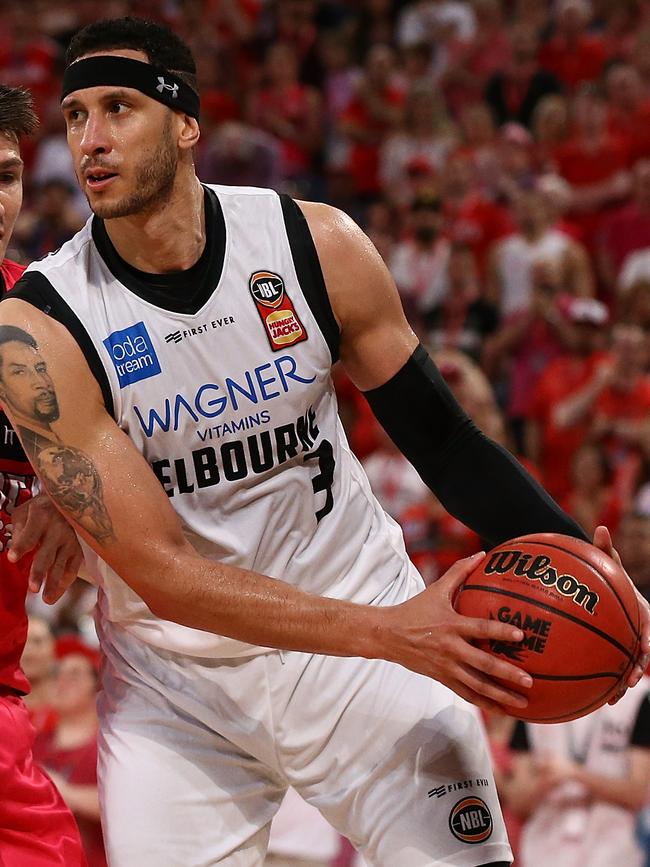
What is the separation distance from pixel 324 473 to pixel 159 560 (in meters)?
0.59

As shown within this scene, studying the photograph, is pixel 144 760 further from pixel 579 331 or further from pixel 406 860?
pixel 579 331

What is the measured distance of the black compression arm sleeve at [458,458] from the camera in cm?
331

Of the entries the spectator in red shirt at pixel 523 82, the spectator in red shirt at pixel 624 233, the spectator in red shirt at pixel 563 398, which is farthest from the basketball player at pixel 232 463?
the spectator in red shirt at pixel 523 82

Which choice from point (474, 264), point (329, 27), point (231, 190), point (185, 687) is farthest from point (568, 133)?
point (185, 687)

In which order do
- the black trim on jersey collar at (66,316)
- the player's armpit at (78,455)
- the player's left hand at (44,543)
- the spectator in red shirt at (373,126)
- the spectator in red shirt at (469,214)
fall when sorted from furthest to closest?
the spectator in red shirt at (373,126), the spectator in red shirt at (469,214), the player's left hand at (44,543), the black trim on jersey collar at (66,316), the player's armpit at (78,455)

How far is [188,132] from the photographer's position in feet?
10.8

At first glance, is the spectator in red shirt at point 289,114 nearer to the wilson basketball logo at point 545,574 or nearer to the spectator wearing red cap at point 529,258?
the spectator wearing red cap at point 529,258

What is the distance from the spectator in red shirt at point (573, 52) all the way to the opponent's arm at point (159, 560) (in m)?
8.55

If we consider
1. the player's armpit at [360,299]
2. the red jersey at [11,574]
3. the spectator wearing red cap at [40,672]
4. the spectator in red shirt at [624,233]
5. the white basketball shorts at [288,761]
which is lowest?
the spectator wearing red cap at [40,672]

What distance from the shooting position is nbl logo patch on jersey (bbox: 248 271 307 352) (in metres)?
3.18

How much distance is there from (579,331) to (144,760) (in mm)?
5523

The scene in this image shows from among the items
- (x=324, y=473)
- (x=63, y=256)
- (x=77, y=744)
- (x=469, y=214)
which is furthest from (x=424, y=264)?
(x=63, y=256)

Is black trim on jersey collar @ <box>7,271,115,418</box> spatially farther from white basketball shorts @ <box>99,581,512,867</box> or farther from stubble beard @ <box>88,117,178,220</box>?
white basketball shorts @ <box>99,581,512,867</box>

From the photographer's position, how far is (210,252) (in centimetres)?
326
